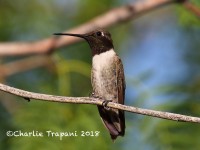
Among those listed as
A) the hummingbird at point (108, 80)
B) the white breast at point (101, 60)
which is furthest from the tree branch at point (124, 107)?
the white breast at point (101, 60)

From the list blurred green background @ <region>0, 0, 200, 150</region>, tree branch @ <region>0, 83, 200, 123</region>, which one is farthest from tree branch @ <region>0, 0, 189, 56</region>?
tree branch @ <region>0, 83, 200, 123</region>

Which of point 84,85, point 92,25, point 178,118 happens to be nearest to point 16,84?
point 84,85

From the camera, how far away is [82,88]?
8.42 metres

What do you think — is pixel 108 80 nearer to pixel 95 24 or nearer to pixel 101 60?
pixel 101 60

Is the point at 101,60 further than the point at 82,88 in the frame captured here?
No

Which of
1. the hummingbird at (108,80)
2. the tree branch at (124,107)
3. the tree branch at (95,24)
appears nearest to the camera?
the tree branch at (124,107)

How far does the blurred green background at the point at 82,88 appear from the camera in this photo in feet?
21.6

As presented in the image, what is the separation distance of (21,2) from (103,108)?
5.33 meters

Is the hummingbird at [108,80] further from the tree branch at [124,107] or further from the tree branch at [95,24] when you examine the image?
the tree branch at [95,24]

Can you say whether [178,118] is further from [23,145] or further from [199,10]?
[199,10]

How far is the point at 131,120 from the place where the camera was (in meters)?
6.88

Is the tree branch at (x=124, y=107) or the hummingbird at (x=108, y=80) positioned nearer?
the tree branch at (x=124, y=107)

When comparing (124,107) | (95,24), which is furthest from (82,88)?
(124,107)

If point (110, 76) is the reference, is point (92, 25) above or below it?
above
